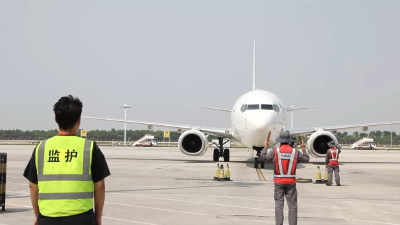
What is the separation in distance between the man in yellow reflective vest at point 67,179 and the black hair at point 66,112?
0.05 feet

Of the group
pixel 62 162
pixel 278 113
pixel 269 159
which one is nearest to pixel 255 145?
pixel 278 113

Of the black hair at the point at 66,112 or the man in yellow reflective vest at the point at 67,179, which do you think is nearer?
the man in yellow reflective vest at the point at 67,179

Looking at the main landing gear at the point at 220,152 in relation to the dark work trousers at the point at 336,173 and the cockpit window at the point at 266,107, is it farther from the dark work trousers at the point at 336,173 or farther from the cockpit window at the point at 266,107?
the dark work trousers at the point at 336,173

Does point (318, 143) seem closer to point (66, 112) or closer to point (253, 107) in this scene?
point (253, 107)

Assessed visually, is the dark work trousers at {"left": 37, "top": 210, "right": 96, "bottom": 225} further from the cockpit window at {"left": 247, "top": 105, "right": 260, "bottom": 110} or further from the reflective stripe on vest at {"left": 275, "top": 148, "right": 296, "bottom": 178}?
the cockpit window at {"left": 247, "top": 105, "right": 260, "bottom": 110}

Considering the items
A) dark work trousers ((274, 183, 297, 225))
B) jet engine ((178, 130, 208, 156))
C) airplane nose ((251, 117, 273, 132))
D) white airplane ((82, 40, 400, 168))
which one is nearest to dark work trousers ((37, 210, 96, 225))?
dark work trousers ((274, 183, 297, 225))

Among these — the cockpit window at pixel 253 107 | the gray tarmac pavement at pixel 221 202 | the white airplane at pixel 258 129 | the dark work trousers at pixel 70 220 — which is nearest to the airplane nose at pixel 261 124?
the white airplane at pixel 258 129

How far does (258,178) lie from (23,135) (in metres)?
122

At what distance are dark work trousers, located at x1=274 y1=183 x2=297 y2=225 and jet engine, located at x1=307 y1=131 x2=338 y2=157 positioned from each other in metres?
16.7

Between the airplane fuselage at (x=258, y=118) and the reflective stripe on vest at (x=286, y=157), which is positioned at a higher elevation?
the airplane fuselage at (x=258, y=118)

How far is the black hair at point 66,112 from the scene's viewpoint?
12.8ft

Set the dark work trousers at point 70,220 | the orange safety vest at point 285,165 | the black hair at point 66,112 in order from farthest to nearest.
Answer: the orange safety vest at point 285,165 → the black hair at point 66,112 → the dark work trousers at point 70,220

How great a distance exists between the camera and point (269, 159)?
312 inches

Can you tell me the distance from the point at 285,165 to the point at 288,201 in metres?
0.55
